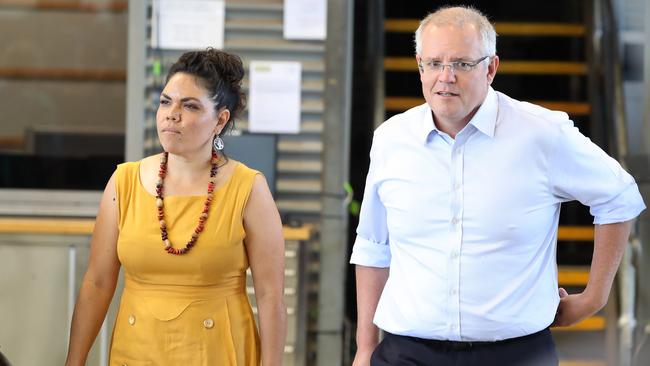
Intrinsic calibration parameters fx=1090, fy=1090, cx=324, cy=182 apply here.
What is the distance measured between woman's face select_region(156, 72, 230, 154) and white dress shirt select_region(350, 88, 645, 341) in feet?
1.59

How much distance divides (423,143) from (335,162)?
3075 millimetres

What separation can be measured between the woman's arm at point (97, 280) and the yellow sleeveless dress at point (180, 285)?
3 cm

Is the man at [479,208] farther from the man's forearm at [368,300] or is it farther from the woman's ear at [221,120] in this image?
the woman's ear at [221,120]

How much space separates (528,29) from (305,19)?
7.15ft

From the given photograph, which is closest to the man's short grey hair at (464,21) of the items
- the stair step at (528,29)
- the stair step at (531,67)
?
the stair step at (531,67)

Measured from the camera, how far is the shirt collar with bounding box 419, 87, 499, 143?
2420 mm

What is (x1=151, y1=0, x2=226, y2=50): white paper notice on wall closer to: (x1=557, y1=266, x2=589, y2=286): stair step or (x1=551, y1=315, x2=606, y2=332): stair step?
(x1=557, y1=266, x2=589, y2=286): stair step

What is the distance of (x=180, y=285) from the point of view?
8.34 feet

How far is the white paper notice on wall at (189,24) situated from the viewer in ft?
18.2

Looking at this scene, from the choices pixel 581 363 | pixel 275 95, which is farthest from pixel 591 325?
pixel 275 95

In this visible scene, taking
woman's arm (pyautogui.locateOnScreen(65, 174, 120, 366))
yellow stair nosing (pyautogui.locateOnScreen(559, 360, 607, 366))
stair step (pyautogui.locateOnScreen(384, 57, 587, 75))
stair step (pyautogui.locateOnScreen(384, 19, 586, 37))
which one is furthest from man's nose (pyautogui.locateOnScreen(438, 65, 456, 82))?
stair step (pyautogui.locateOnScreen(384, 19, 586, 37))

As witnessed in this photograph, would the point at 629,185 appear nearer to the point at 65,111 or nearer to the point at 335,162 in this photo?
the point at 335,162

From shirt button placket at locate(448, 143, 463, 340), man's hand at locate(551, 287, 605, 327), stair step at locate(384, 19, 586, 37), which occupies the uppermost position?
stair step at locate(384, 19, 586, 37)

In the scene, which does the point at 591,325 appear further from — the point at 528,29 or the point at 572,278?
the point at 528,29
